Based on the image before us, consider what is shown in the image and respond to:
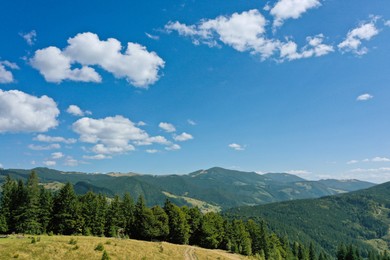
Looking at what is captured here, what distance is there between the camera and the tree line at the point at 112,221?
8706 centimetres

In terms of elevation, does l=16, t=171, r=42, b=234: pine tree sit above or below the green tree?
above

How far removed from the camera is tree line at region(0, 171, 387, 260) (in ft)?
286

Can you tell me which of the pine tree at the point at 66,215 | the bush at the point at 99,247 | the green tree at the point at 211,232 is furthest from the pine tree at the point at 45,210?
the green tree at the point at 211,232

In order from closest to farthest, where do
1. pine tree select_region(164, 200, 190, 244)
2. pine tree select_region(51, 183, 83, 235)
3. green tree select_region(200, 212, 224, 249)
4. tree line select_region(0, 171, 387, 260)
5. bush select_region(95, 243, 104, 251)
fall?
bush select_region(95, 243, 104, 251) → tree line select_region(0, 171, 387, 260) → pine tree select_region(51, 183, 83, 235) → pine tree select_region(164, 200, 190, 244) → green tree select_region(200, 212, 224, 249)

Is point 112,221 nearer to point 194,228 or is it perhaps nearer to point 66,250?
point 194,228

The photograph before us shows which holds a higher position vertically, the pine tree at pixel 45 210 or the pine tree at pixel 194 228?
the pine tree at pixel 45 210

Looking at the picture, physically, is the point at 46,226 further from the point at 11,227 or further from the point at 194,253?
the point at 194,253

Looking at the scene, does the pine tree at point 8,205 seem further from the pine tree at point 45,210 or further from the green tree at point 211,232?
the green tree at point 211,232

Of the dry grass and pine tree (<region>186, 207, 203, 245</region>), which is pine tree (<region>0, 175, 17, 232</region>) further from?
pine tree (<region>186, 207, 203, 245</region>)

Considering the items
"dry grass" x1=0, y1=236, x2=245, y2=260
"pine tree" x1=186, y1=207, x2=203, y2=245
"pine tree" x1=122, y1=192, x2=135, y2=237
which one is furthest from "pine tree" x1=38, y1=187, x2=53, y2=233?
"pine tree" x1=186, y1=207, x2=203, y2=245

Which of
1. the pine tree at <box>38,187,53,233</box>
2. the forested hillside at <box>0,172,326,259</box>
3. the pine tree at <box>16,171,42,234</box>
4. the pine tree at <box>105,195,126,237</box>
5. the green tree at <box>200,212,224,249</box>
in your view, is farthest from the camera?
the green tree at <box>200,212,224,249</box>

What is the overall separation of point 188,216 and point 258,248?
34544 millimetres

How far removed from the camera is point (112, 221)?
9875 centimetres

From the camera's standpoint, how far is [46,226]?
295ft
